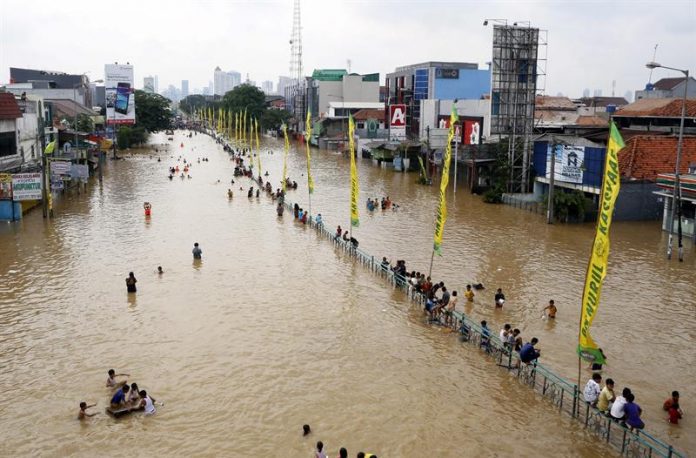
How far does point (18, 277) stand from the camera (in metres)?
26.7

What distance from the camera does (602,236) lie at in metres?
12.9

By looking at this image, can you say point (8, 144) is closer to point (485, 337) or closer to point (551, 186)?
point (551, 186)

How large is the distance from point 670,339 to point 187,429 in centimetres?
1515

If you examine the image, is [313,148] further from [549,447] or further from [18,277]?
[549,447]

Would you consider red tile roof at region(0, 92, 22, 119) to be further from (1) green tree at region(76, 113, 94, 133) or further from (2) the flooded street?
(1) green tree at region(76, 113, 94, 133)

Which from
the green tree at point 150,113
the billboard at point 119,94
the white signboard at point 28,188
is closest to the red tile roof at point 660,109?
the white signboard at point 28,188

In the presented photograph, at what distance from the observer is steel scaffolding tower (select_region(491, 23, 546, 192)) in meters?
47.8

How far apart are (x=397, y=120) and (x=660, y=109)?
103 feet

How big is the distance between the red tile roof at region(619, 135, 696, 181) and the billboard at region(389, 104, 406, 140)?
39252 millimetres

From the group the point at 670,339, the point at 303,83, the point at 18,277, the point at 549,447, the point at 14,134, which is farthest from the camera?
the point at 303,83

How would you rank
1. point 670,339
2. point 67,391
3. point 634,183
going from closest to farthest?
point 67,391
point 670,339
point 634,183

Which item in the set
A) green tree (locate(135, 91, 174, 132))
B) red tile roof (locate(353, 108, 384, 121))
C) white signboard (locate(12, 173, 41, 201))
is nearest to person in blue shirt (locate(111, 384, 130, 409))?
white signboard (locate(12, 173, 41, 201))

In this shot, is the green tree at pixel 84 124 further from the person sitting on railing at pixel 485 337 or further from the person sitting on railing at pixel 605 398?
the person sitting on railing at pixel 605 398

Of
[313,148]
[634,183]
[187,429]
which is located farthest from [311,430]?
[313,148]
